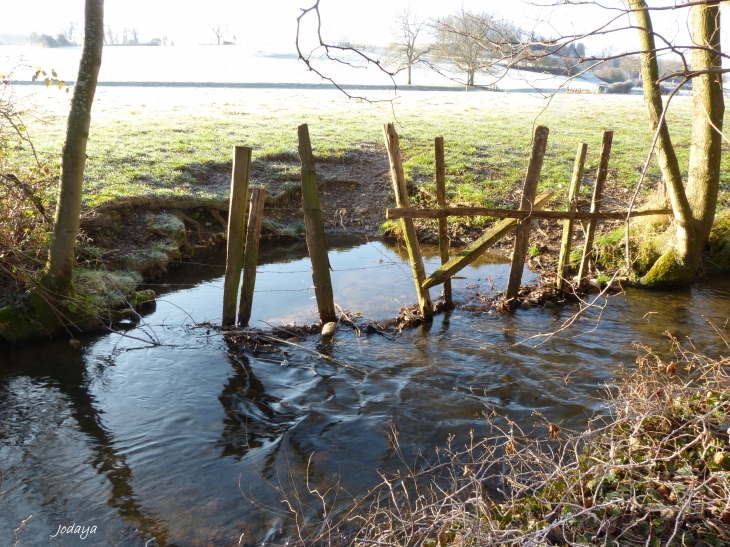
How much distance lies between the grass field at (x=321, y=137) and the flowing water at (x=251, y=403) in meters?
3.57

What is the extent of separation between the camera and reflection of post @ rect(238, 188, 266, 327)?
24.2 feet

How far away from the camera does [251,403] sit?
6504 mm

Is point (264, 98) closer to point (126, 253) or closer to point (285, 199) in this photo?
point (285, 199)

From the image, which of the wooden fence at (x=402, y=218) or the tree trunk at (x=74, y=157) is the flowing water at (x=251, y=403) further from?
the tree trunk at (x=74, y=157)

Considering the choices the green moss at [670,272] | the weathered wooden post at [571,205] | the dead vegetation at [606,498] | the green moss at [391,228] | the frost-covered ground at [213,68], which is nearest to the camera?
the dead vegetation at [606,498]

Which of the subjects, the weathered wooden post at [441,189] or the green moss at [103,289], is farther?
the green moss at [103,289]

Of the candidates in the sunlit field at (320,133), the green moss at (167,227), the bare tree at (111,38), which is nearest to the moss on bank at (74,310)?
the green moss at (167,227)

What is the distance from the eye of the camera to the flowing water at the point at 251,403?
15.8 ft

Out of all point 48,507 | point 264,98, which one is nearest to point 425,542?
point 48,507

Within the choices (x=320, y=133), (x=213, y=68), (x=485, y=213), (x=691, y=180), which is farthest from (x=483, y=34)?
(x=213, y=68)

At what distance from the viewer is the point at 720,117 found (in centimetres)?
867

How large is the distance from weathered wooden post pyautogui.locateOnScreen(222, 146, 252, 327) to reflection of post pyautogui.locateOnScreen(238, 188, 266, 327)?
0.10 meters

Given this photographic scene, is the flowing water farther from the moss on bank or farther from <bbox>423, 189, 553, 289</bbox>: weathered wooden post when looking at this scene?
<bbox>423, 189, 553, 289</bbox>: weathered wooden post

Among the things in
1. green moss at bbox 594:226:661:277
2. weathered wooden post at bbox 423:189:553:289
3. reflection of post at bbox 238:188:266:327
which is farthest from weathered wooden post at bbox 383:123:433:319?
green moss at bbox 594:226:661:277
